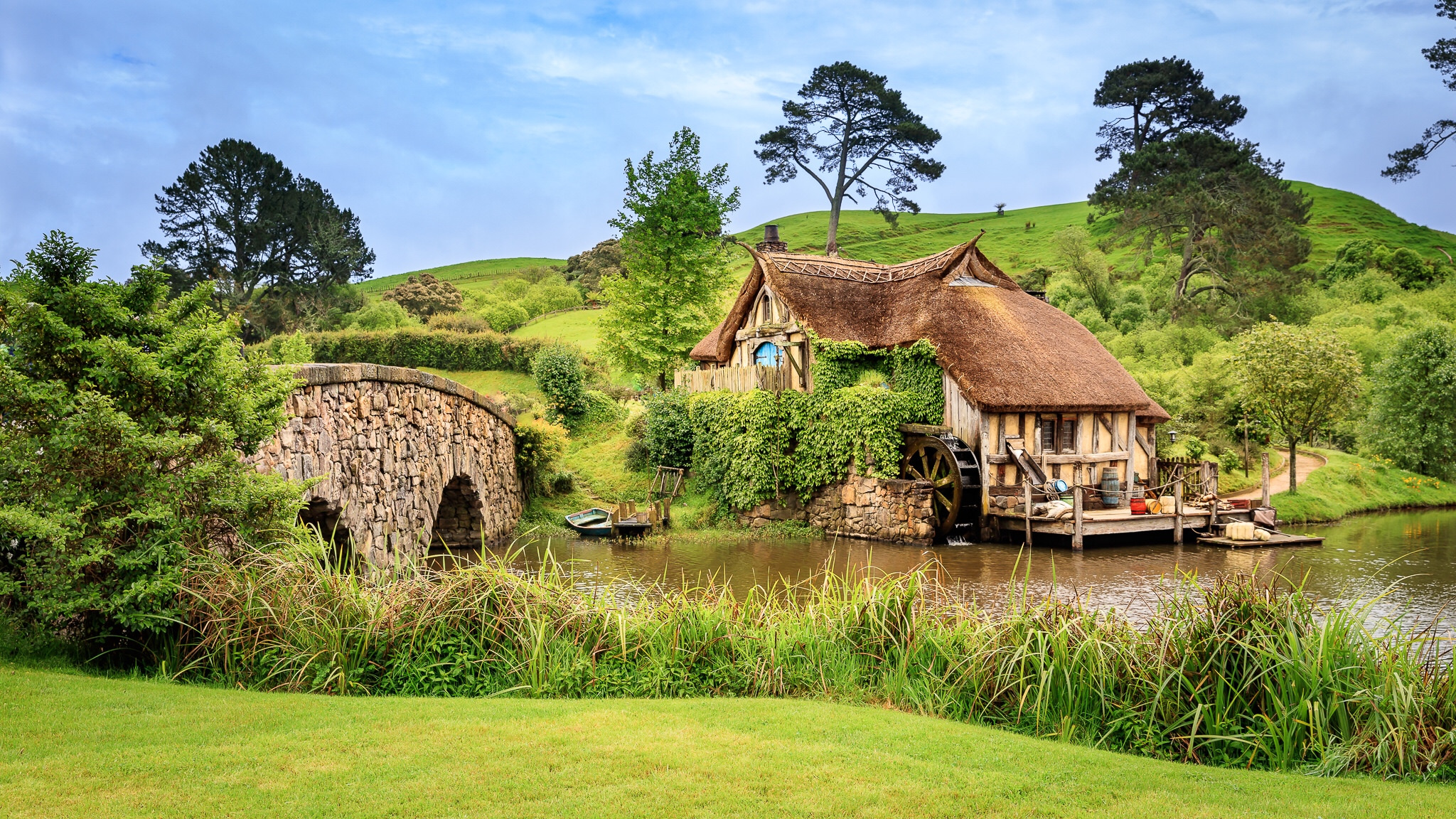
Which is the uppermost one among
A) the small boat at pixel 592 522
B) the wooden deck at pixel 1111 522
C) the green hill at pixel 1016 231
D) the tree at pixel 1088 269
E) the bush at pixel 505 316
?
the green hill at pixel 1016 231

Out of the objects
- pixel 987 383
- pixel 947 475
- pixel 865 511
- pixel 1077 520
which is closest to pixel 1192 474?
pixel 1077 520

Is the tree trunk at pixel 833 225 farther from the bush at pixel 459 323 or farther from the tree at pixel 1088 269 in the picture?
the bush at pixel 459 323

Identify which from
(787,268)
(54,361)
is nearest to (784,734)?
(54,361)

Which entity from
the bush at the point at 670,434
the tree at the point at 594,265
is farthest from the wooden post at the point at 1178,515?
the tree at the point at 594,265

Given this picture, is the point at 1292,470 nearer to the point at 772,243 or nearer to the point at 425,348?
the point at 772,243

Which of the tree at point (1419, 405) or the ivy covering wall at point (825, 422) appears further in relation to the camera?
the tree at point (1419, 405)

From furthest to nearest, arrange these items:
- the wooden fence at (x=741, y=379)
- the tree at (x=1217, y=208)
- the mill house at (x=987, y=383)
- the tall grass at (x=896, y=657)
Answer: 1. the tree at (x=1217, y=208)
2. the wooden fence at (x=741, y=379)
3. the mill house at (x=987, y=383)
4. the tall grass at (x=896, y=657)

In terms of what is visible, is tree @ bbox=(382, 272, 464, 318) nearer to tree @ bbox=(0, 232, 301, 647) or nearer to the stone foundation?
the stone foundation

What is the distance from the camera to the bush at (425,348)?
41.6m

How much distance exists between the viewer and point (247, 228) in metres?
46.6

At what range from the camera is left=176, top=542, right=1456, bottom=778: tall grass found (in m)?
6.40

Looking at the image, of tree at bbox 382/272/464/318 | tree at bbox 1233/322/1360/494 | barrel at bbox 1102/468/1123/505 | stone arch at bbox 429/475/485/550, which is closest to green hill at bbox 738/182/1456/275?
tree at bbox 382/272/464/318

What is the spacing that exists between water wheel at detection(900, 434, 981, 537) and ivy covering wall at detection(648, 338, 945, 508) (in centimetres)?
49

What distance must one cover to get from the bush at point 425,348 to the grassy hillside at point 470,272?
31.9 metres
